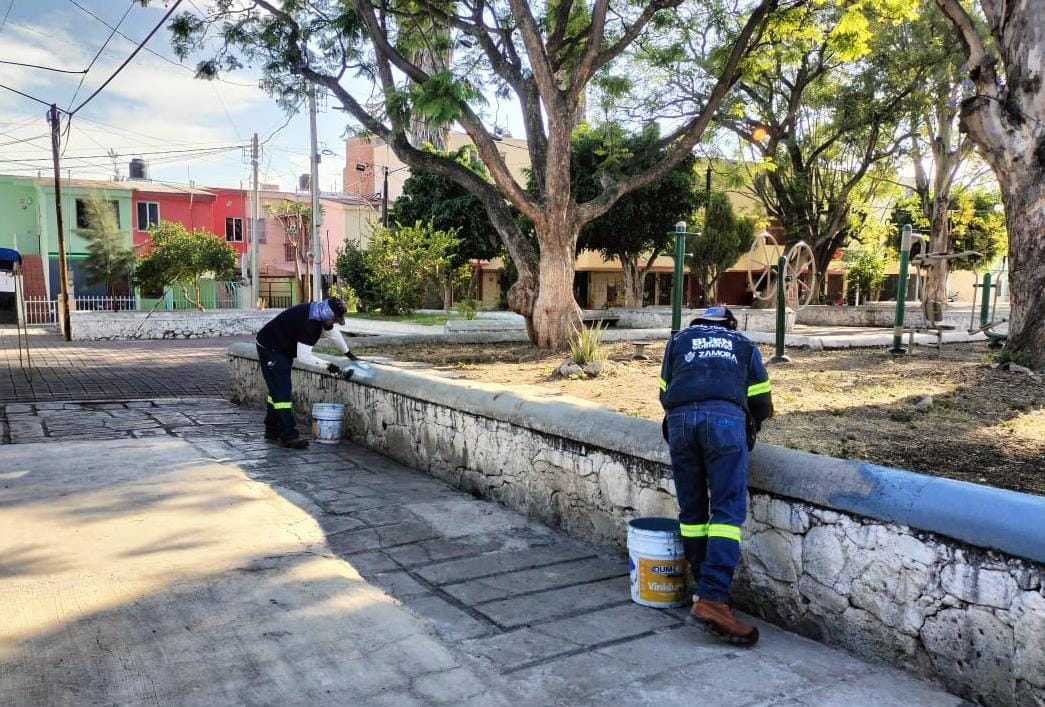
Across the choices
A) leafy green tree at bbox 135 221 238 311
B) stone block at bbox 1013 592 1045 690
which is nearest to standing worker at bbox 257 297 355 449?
stone block at bbox 1013 592 1045 690

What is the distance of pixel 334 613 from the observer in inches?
148

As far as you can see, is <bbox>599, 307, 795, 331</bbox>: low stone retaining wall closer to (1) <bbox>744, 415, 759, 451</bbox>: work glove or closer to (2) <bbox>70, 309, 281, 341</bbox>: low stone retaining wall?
(2) <bbox>70, 309, 281, 341</bbox>: low stone retaining wall

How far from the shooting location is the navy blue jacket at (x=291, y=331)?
795 cm

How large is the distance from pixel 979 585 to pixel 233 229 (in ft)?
142

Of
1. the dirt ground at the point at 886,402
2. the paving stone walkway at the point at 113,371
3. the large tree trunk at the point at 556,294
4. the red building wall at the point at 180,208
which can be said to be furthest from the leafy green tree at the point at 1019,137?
the red building wall at the point at 180,208

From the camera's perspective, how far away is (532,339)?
10.9 meters

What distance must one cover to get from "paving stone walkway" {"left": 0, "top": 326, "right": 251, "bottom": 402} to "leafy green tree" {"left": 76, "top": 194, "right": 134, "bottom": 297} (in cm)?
1242

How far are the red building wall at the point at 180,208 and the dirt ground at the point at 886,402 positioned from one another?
32194 mm

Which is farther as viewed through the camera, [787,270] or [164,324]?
[164,324]

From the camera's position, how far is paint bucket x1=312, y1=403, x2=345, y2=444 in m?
7.98

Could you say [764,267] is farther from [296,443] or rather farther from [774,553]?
[774,553]

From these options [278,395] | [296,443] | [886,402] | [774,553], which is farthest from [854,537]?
[278,395]

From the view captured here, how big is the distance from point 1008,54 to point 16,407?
11.8 meters

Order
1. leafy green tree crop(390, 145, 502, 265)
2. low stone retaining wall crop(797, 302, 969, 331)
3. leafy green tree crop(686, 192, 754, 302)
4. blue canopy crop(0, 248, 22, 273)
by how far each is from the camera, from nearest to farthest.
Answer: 1. blue canopy crop(0, 248, 22, 273)
2. low stone retaining wall crop(797, 302, 969, 331)
3. leafy green tree crop(390, 145, 502, 265)
4. leafy green tree crop(686, 192, 754, 302)
